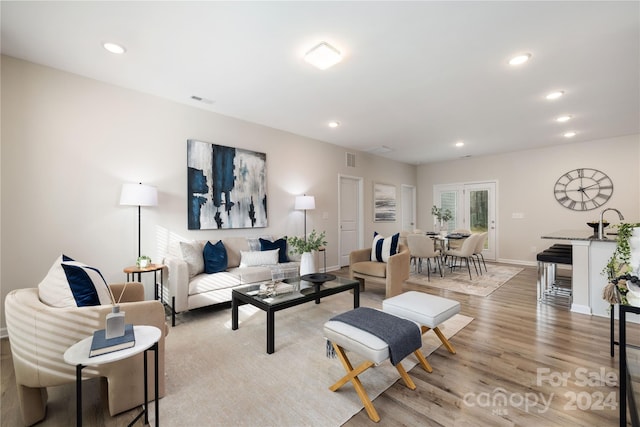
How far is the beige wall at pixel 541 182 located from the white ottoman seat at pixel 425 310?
5.46 metres

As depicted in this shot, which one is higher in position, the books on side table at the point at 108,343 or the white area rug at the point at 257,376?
the books on side table at the point at 108,343

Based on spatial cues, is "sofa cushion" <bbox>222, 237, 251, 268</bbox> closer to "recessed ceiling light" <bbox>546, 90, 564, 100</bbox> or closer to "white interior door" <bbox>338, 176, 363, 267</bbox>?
"white interior door" <bbox>338, 176, 363, 267</bbox>

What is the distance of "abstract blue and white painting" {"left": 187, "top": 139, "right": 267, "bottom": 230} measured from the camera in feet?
12.6

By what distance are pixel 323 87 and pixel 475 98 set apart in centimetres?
205

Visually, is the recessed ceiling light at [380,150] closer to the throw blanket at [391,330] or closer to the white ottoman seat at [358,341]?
the throw blanket at [391,330]

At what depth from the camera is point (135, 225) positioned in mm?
3342

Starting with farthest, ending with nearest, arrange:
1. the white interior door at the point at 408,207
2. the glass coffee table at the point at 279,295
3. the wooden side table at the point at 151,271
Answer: the white interior door at the point at 408,207
the wooden side table at the point at 151,271
the glass coffee table at the point at 279,295

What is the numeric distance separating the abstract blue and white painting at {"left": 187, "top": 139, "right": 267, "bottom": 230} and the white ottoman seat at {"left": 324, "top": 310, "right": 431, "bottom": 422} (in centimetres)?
278

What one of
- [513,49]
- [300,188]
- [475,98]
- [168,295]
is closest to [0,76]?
[168,295]

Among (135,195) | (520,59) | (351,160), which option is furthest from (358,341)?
(351,160)

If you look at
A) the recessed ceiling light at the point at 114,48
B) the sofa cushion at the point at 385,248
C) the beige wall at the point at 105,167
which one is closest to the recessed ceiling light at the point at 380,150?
the beige wall at the point at 105,167

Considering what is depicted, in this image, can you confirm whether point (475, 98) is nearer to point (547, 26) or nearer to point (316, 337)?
point (547, 26)

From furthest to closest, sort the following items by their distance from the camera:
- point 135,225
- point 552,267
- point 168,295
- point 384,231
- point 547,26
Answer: point 384,231 < point 552,267 < point 135,225 < point 168,295 < point 547,26

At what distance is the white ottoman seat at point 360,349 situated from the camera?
161 cm
